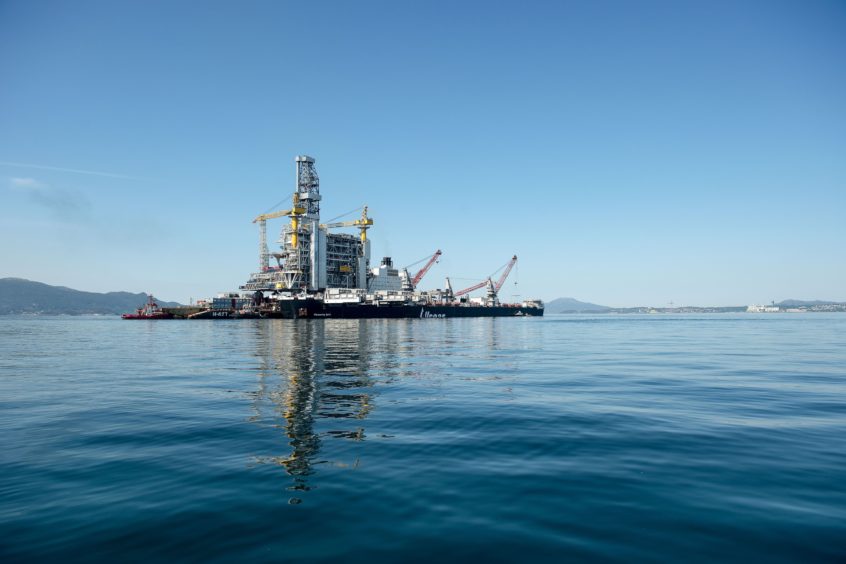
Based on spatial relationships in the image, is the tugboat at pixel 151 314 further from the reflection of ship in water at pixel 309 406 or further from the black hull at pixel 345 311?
the reflection of ship in water at pixel 309 406

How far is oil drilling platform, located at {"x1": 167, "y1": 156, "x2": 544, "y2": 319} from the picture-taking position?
148000mm

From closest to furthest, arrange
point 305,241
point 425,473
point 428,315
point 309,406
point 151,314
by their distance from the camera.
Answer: point 425,473 → point 309,406 → point 151,314 → point 305,241 → point 428,315

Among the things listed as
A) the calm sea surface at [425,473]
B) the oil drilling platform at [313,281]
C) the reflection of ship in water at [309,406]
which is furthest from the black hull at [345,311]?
the calm sea surface at [425,473]

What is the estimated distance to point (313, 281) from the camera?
156m

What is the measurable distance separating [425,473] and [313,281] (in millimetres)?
153051

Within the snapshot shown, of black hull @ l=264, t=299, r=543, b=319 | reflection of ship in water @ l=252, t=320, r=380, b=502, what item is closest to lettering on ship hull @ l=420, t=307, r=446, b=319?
black hull @ l=264, t=299, r=543, b=319

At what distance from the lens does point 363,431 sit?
38.9 feet

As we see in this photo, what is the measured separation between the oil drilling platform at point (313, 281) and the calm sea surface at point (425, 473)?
129 meters

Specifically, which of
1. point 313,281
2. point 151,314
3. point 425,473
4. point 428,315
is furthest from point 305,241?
point 425,473

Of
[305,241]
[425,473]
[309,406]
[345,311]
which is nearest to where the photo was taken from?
[425,473]

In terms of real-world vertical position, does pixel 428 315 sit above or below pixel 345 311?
below

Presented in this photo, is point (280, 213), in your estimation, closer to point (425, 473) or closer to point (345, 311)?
point (345, 311)

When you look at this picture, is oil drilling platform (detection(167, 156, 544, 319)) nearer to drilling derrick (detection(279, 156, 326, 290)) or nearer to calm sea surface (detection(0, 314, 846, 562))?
drilling derrick (detection(279, 156, 326, 290))

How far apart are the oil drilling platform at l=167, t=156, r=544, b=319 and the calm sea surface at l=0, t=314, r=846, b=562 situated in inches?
5060
